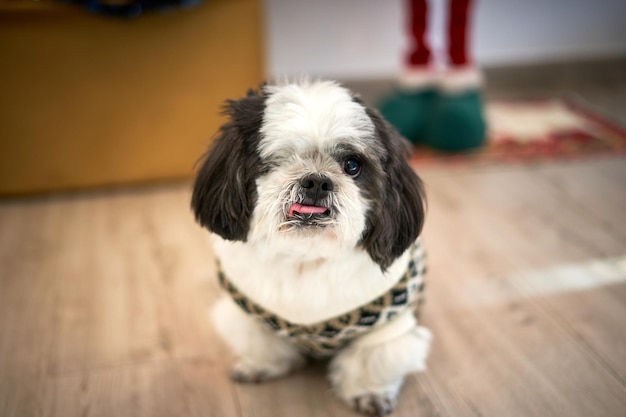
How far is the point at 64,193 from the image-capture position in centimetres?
243

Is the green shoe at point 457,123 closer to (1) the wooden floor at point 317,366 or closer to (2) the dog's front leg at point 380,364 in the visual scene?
(1) the wooden floor at point 317,366

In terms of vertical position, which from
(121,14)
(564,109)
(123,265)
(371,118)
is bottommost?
(123,265)

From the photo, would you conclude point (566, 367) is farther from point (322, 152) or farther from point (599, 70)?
point (599, 70)

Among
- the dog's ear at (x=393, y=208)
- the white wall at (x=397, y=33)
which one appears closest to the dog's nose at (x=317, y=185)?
the dog's ear at (x=393, y=208)

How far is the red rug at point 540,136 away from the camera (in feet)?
8.80

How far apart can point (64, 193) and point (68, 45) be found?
1.89 ft

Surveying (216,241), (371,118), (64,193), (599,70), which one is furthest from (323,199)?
(599,70)

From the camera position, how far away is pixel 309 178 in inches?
47.0

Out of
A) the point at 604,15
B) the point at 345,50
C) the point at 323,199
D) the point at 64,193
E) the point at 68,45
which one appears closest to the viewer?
the point at 323,199

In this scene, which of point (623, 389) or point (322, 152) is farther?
point (623, 389)

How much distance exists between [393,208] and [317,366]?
0.56 m

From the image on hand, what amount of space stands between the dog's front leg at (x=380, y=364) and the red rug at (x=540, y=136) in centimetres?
130

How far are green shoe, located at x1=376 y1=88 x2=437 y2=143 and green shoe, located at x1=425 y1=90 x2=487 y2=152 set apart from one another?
0.04 metres

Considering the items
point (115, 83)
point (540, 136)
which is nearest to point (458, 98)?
point (540, 136)
